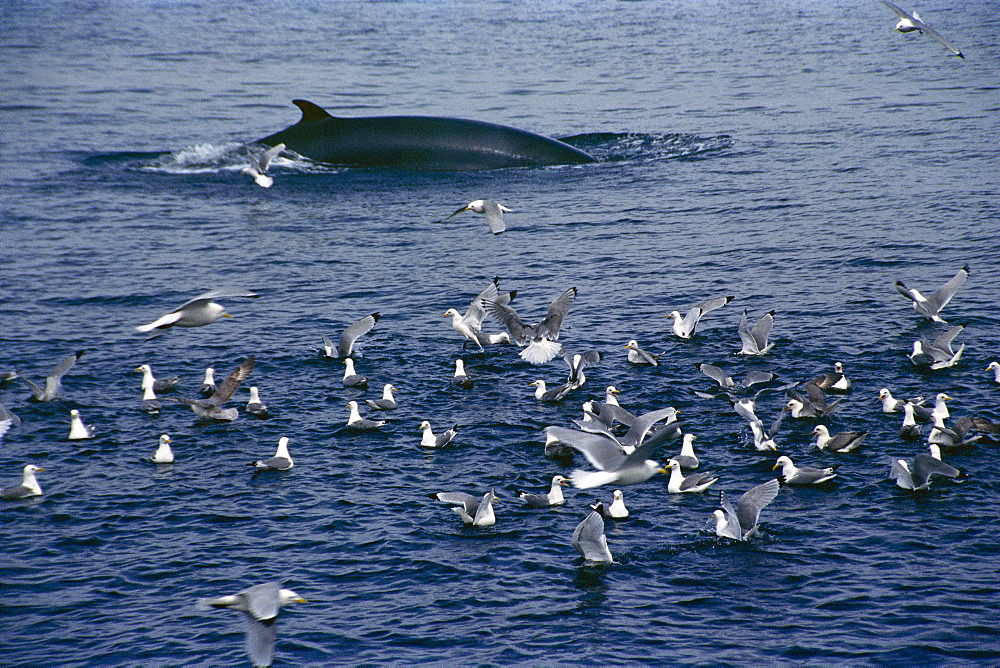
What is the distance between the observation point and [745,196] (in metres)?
34.2

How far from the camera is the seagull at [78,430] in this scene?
61.6ft

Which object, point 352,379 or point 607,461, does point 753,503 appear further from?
point 352,379

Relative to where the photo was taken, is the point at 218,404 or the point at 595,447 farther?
the point at 218,404

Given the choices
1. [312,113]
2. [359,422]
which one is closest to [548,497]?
[359,422]

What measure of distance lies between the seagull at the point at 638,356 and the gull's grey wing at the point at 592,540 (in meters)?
6.93

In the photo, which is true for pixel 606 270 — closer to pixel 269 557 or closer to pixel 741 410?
pixel 741 410

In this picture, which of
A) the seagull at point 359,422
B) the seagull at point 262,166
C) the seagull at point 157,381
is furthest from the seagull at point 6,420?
the seagull at point 262,166

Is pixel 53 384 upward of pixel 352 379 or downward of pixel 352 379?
downward

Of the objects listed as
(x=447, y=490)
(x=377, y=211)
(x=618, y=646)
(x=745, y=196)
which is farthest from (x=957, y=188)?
(x=618, y=646)

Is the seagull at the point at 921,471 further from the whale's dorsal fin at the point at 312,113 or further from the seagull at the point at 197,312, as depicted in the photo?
the whale's dorsal fin at the point at 312,113

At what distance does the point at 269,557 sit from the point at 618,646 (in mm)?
5013

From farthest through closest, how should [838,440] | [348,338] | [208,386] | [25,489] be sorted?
[348,338] → [208,386] → [838,440] → [25,489]

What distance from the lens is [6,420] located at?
61.4 feet

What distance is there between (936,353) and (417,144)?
1947 cm
